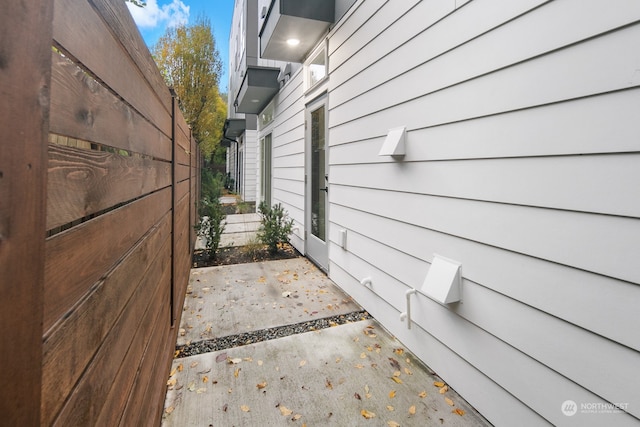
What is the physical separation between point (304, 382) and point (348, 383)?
0.26m

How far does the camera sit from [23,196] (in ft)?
1.49

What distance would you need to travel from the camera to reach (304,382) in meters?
1.94

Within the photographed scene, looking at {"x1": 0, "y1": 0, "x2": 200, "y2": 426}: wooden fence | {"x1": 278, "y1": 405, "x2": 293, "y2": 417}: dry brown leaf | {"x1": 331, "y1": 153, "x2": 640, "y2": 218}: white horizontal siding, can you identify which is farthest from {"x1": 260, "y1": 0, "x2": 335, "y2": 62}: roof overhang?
{"x1": 278, "y1": 405, "x2": 293, "y2": 417}: dry brown leaf

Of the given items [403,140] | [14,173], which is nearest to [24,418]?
[14,173]

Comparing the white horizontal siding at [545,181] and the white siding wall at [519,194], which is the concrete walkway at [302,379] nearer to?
the white siding wall at [519,194]

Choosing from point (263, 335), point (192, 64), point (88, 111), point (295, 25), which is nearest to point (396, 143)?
point (263, 335)

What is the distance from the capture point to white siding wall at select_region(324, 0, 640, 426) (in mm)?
1116

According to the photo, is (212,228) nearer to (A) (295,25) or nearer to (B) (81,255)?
(A) (295,25)

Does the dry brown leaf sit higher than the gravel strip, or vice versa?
the gravel strip

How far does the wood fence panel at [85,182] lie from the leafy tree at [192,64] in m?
11.2

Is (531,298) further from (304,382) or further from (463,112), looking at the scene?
(304,382)

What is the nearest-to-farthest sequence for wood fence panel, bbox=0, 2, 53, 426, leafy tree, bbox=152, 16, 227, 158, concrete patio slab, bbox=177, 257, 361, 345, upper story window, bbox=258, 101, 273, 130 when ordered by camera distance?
wood fence panel, bbox=0, 2, 53, 426 → concrete patio slab, bbox=177, 257, 361, 345 → upper story window, bbox=258, 101, 273, 130 → leafy tree, bbox=152, 16, 227, 158

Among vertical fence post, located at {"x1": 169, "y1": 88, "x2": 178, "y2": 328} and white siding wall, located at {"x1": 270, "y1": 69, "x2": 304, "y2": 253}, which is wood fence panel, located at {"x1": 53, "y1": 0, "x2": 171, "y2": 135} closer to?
vertical fence post, located at {"x1": 169, "y1": 88, "x2": 178, "y2": 328}

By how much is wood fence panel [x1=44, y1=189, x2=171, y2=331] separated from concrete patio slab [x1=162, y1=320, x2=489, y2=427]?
1117 mm
